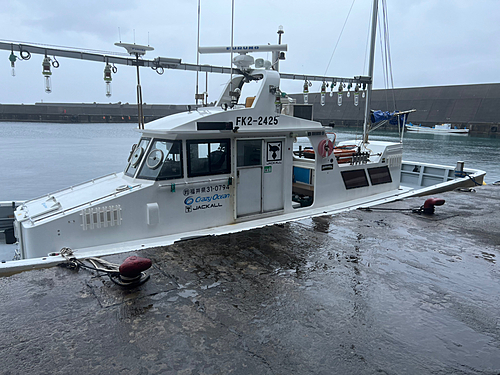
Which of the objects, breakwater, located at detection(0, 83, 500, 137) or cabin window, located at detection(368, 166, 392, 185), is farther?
breakwater, located at detection(0, 83, 500, 137)

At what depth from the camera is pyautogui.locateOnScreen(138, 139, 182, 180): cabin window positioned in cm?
588

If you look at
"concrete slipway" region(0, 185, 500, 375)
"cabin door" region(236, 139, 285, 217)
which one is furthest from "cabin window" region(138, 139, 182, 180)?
"concrete slipway" region(0, 185, 500, 375)

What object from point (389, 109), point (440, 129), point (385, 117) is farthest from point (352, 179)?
point (440, 129)

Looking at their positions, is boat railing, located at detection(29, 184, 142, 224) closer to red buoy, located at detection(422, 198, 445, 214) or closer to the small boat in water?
red buoy, located at detection(422, 198, 445, 214)

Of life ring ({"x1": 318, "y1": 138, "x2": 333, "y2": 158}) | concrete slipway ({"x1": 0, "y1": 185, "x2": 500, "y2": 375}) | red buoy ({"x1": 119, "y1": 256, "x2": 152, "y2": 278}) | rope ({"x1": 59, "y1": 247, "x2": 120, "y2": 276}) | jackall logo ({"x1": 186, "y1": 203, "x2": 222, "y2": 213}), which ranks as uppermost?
life ring ({"x1": 318, "y1": 138, "x2": 333, "y2": 158})

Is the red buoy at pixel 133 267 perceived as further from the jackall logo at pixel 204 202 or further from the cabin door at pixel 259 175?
the cabin door at pixel 259 175

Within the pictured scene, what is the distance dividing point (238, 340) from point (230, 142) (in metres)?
4.16

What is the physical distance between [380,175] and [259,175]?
3964 millimetres

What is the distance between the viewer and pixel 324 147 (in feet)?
24.8

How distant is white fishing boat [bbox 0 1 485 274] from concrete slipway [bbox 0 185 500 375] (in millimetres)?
1111

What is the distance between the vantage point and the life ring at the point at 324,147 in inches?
296

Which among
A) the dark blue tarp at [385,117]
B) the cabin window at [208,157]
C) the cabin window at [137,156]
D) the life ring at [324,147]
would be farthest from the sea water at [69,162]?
the dark blue tarp at [385,117]

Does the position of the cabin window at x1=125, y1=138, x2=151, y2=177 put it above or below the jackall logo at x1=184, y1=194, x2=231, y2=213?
above

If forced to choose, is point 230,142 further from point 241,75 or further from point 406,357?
point 406,357
